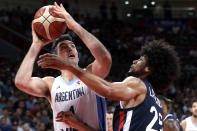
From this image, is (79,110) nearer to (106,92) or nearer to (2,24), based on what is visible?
(106,92)

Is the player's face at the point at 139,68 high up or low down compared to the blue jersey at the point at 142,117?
up

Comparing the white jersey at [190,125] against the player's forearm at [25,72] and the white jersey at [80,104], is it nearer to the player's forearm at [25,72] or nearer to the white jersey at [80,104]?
the white jersey at [80,104]

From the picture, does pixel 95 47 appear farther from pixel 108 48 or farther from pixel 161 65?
pixel 108 48

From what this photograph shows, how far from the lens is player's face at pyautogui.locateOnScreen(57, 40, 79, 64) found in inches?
141

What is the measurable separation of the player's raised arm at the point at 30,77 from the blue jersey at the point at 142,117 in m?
0.95

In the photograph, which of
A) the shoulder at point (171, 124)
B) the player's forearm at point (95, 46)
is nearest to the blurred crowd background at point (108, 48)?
the shoulder at point (171, 124)

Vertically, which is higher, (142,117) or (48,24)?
(48,24)

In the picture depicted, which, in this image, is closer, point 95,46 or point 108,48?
point 95,46

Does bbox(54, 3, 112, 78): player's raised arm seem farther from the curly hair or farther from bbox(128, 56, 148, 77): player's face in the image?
the curly hair

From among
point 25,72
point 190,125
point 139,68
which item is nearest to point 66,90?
point 25,72

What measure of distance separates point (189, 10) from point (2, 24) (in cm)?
1081

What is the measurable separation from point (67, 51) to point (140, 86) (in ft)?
3.28

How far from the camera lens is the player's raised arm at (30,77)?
133 inches

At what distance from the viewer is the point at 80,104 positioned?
3.45 m
